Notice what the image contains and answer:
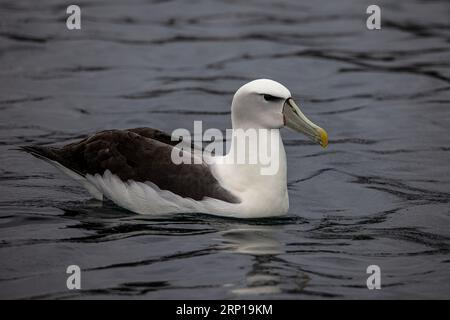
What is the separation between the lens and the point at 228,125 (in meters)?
14.2

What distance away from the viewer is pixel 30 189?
11.5 meters

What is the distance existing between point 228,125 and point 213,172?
13.3ft

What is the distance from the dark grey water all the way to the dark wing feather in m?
0.35

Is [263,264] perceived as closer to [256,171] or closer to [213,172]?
[256,171]

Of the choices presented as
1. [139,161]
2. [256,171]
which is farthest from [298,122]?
[139,161]

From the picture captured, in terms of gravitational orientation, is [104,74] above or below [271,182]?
above

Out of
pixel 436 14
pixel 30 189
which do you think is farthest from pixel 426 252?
pixel 436 14

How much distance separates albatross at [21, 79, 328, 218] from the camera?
1009 centimetres

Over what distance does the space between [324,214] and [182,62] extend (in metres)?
6.53

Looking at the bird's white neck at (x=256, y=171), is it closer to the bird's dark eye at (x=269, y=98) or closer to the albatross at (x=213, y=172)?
the albatross at (x=213, y=172)

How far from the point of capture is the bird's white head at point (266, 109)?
10.1 meters

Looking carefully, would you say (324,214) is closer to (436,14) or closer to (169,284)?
(169,284)

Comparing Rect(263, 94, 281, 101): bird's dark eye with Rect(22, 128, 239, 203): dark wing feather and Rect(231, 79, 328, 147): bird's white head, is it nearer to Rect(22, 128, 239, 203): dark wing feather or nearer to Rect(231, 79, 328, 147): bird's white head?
Rect(231, 79, 328, 147): bird's white head

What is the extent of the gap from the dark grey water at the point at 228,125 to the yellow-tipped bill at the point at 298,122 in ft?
2.74
